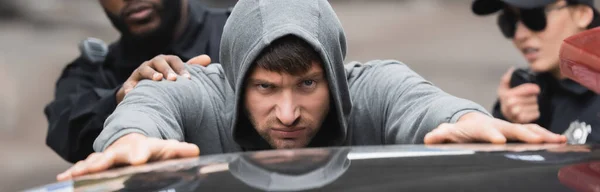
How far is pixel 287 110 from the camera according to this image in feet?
7.34

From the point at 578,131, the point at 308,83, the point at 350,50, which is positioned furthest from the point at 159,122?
the point at 350,50

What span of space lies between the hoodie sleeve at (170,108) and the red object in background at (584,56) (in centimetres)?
80

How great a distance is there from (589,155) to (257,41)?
1.12m

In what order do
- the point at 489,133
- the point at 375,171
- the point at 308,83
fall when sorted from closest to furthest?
1. the point at 375,171
2. the point at 489,133
3. the point at 308,83

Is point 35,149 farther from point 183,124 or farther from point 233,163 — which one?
point 233,163

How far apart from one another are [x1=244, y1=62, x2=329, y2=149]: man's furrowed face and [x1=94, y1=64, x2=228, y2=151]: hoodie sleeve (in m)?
0.12

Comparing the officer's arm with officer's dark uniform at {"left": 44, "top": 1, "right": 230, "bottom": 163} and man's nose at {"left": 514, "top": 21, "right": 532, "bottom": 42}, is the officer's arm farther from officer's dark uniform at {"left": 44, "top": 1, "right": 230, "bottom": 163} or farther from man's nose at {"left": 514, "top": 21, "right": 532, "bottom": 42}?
man's nose at {"left": 514, "top": 21, "right": 532, "bottom": 42}

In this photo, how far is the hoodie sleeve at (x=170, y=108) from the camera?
6.04 feet

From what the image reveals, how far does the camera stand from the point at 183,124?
2.31 meters

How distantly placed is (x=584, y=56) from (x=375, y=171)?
12.4 inches

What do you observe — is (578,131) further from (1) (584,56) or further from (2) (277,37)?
(1) (584,56)

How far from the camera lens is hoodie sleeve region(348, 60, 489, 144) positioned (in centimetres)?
199

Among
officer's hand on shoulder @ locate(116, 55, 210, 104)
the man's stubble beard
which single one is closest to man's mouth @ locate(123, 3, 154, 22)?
officer's hand on shoulder @ locate(116, 55, 210, 104)

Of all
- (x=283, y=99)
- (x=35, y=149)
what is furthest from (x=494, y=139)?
(x=35, y=149)
